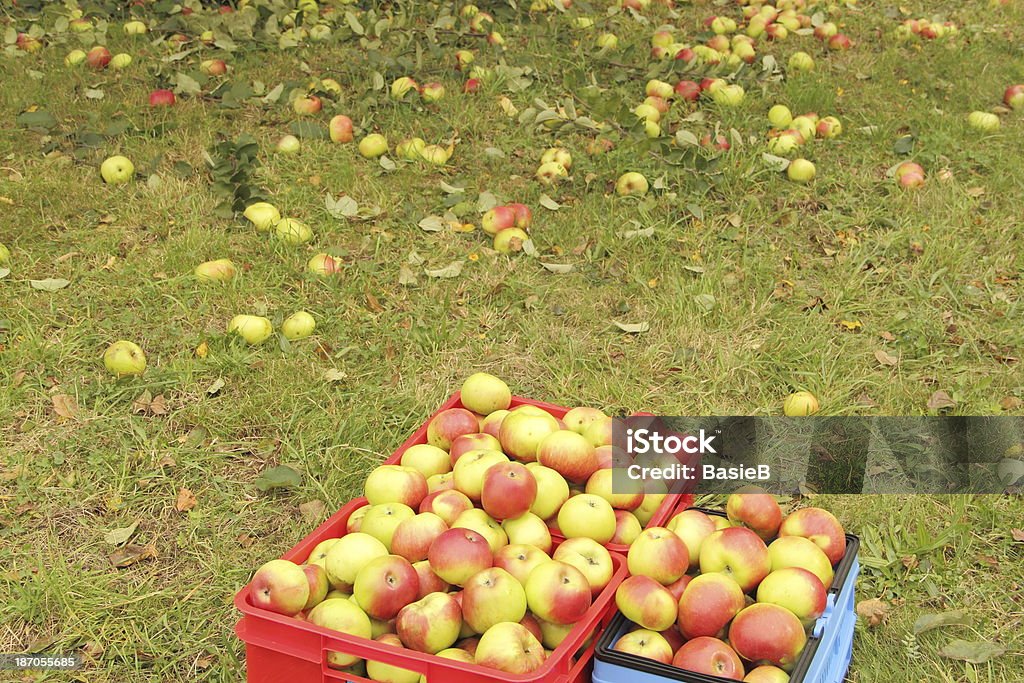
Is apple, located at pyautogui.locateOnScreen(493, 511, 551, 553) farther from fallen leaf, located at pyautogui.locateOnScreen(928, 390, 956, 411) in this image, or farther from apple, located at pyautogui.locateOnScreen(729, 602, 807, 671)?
fallen leaf, located at pyautogui.locateOnScreen(928, 390, 956, 411)

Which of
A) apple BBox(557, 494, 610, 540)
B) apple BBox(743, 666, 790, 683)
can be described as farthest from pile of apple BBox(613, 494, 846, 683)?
apple BBox(557, 494, 610, 540)

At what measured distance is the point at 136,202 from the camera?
4.30 metres

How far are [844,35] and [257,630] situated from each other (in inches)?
220

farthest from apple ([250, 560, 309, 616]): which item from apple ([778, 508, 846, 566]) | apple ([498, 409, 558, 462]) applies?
apple ([778, 508, 846, 566])

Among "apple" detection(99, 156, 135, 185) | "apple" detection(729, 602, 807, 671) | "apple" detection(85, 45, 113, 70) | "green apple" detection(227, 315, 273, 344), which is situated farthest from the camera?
"apple" detection(85, 45, 113, 70)

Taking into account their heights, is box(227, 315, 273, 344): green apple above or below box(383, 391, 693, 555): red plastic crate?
below

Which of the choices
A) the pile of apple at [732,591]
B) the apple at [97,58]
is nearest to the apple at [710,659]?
the pile of apple at [732,591]

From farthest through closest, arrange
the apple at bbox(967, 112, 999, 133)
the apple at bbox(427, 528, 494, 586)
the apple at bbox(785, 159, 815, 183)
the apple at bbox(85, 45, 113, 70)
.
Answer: the apple at bbox(85, 45, 113, 70) → the apple at bbox(967, 112, 999, 133) → the apple at bbox(785, 159, 815, 183) → the apple at bbox(427, 528, 494, 586)

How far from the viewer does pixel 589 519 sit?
2.36 metres

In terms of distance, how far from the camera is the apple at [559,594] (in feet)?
6.88

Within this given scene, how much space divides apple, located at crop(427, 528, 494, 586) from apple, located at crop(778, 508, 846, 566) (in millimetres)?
748

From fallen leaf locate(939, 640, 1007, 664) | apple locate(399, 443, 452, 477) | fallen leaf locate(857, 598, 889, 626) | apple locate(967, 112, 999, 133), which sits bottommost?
fallen leaf locate(857, 598, 889, 626)

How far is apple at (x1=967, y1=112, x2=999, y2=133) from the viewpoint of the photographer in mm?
5090

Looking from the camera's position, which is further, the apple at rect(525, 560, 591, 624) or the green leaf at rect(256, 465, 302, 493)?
the green leaf at rect(256, 465, 302, 493)
